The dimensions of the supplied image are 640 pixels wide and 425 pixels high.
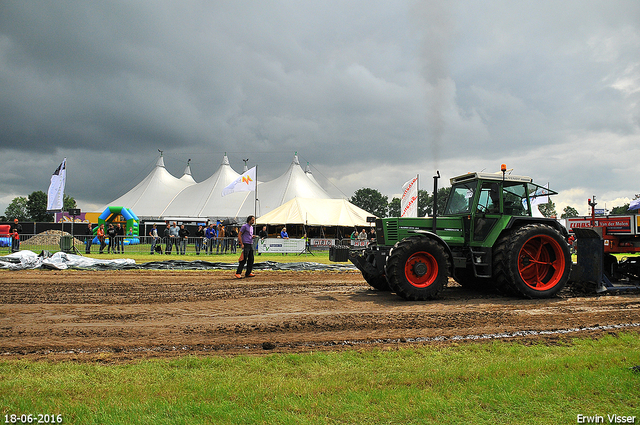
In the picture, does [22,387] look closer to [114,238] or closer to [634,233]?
[634,233]

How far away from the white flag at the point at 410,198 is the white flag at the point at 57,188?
16.4 meters

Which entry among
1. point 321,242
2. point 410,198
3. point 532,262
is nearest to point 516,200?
point 532,262

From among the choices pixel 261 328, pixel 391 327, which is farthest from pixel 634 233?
pixel 261 328

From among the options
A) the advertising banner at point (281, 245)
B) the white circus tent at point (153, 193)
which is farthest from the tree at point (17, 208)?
the advertising banner at point (281, 245)

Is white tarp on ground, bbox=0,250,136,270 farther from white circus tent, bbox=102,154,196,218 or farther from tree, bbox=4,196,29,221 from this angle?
tree, bbox=4,196,29,221

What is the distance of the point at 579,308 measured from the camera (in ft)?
23.1

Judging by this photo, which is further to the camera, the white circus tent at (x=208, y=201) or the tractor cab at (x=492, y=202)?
the white circus tent at (x=208, y=201)

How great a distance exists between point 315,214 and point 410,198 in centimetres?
1595

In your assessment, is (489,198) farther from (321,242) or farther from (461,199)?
(321,242)

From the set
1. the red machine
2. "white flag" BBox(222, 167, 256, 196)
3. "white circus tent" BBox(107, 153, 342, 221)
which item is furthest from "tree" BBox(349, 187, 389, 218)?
the red machine

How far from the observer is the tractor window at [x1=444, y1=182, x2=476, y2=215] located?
839cm

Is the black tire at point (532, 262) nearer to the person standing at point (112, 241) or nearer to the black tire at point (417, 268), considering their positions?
the black tire at point (417, 268)

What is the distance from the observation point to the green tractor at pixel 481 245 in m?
7.60

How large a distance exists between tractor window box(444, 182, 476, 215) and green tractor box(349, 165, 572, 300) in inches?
0.8
